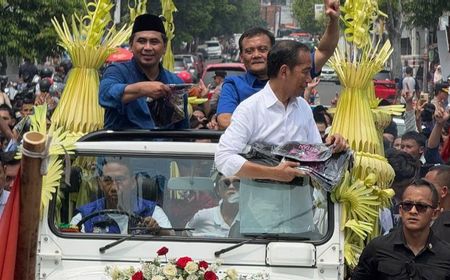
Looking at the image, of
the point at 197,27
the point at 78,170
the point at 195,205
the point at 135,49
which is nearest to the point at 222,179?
the point at 195,205

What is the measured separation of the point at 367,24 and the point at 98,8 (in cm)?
177

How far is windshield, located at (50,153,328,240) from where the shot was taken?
647 centimetres

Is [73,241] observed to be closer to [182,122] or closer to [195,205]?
[195,205]

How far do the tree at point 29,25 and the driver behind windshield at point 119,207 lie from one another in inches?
656

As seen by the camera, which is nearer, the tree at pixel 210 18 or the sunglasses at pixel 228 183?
the sunglasses at pixel 228 183

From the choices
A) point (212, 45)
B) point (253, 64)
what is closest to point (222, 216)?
point (253, 64)

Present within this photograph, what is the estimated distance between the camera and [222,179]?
6586 mm

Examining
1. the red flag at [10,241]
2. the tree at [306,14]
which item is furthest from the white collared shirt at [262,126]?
the tree at [306,14]

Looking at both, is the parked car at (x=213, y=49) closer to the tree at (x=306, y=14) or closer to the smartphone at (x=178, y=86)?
the tree at (x=306, y=14)

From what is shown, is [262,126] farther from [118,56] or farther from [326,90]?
[326,90]

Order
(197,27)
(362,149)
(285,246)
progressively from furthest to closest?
(197,27)
(362,149)
(285,246)

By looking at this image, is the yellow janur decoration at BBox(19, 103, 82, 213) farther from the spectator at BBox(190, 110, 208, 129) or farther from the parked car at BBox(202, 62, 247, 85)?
the parked car at BBox(202, 62, 247, 85)

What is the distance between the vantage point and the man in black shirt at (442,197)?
23.6ft

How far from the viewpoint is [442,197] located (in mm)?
8109
